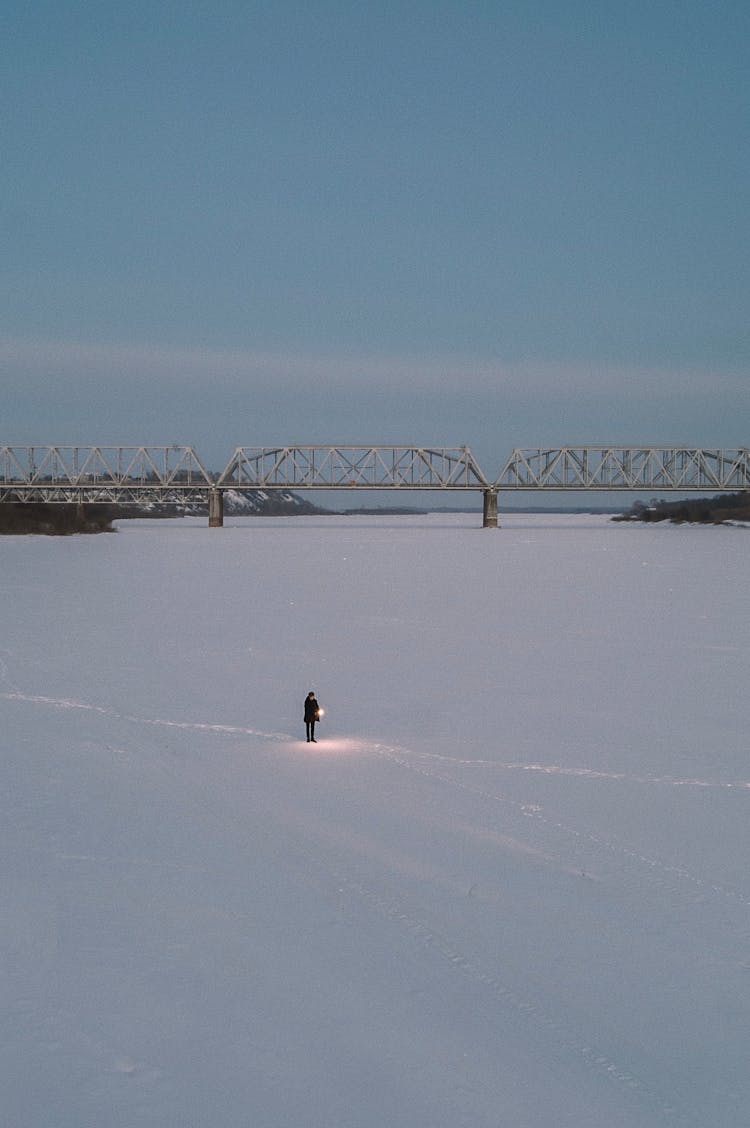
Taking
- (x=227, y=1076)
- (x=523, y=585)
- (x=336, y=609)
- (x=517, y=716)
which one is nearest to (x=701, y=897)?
(x=227, y=1076)

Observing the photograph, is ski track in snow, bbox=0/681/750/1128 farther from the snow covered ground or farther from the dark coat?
the dark coat

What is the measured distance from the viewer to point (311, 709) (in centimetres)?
1273

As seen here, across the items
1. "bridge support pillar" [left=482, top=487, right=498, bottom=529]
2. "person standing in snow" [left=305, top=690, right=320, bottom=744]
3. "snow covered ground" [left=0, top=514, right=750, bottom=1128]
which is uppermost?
"bridge support pillar" [left=482, top=487, right=498, bottom=529]

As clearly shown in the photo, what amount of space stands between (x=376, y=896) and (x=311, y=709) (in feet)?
16.6

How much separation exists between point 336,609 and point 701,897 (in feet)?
71.6

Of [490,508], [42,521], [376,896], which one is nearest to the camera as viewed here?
[376,896]

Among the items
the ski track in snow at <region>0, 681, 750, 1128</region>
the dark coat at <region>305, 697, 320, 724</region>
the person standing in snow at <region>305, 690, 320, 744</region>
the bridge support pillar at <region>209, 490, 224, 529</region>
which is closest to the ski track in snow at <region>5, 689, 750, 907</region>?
the ski track in snow at <region>0, 681, 750, 1128</region>

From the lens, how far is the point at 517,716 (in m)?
14.4

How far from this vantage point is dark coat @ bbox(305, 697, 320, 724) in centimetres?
1272

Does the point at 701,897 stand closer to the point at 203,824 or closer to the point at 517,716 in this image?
the point at 203,824

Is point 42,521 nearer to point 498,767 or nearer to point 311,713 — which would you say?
point 311,713

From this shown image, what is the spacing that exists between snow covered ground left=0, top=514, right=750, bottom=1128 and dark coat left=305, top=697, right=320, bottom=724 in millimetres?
389

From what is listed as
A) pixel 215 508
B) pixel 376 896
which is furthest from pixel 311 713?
pixel 215 508

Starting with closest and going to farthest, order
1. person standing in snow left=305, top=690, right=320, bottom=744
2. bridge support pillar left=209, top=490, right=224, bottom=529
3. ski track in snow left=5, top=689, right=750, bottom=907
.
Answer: ski track in snow left=5, top=689, right=750, bottom=907
person standing in snow left=305, top=690, right=320, bottom=744
bridge support pillar left=209, top=490, right=224, bottom=529
